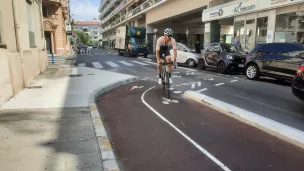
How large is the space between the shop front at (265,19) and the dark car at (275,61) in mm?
5086

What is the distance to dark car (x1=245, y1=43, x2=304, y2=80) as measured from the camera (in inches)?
359

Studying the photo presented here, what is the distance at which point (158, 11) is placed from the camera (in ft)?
113

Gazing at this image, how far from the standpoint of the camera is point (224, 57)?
1270cm

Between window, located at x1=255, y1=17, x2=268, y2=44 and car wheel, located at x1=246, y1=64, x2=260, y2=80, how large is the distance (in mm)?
6276

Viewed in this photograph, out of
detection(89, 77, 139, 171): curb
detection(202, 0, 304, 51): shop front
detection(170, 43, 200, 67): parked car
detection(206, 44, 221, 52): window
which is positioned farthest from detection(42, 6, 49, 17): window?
detection(89, 77, 139, 171): curb

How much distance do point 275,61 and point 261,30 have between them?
758cm

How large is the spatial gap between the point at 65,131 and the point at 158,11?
32.5 meters

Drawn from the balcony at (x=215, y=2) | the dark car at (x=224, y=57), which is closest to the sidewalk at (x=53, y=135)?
the dark car at (x=224, y=57)

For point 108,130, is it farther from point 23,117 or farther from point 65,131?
point 23,117

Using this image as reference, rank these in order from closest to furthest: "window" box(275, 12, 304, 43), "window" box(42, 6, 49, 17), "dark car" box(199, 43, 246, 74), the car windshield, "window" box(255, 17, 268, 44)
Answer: "dark car" box(199, 43, 246, 74)
the car windshield
"window" box(275, 12, 304, 43)
"window" box(255, 17, 268, 44)
"window" box(42, 6, 49, 17)

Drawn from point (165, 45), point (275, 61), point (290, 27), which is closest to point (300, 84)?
point (165, 45)

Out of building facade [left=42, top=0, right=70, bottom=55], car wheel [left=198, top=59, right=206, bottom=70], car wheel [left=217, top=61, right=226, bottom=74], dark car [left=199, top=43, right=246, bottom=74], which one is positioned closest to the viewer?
dark car [left=199, top=43, right=246, bottom=74]

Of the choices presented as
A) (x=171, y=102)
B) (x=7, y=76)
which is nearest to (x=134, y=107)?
(x=171, y=102)

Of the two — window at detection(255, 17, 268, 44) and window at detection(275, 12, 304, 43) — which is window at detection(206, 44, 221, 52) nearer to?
window at detection(275, 12, 304, 43)
